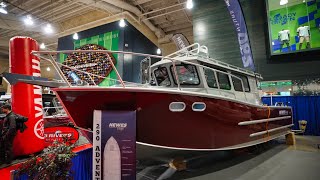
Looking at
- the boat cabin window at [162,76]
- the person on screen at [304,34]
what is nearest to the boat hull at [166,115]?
the boat cabin window at [162,76]

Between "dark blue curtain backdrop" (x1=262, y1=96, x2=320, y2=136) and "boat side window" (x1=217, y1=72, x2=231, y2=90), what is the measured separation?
562cm

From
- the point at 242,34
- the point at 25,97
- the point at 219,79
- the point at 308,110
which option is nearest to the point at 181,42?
the point at 242,34

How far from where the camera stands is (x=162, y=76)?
4.16 metres

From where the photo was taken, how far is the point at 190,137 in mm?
3031

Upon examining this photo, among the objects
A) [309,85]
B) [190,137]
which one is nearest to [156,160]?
[190,137]

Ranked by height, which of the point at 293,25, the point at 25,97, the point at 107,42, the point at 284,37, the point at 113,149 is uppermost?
the point at 107,42

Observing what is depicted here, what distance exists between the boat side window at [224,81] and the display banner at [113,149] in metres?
2.54

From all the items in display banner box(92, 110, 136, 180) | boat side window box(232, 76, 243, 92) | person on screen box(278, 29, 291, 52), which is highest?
person on screen box(278, 29, 291, 52)

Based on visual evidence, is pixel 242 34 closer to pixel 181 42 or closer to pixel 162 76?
pixel 181 42

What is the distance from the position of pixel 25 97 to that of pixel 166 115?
3156mm

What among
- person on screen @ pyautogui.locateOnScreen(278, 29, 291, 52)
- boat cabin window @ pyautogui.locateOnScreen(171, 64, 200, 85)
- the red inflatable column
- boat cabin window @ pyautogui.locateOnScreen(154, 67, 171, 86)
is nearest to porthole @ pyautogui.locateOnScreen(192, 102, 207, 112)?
boat cabin window @ pyautogui.locateOnScreen(171, 64, 200, 85)

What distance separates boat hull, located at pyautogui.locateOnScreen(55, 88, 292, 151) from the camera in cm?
257

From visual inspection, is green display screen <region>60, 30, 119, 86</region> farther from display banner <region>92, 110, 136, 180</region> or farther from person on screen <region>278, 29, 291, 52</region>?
person on screen <region>278, 29, 291, 52</region>

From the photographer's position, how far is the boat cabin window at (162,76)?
4066 mm
